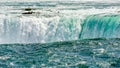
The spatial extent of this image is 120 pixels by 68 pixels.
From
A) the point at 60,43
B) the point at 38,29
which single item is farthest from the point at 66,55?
the point at 38,29

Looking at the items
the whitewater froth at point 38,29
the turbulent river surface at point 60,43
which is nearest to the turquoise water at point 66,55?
the turbulent river surface at point 60,43

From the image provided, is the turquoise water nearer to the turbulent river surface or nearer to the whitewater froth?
the turbulent river surface

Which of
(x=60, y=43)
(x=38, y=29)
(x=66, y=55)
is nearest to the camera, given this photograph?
(x=66, y=55)

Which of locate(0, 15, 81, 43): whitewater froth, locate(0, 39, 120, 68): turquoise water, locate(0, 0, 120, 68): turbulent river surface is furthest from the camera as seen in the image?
locate(0, 15, 81, 43): whitewater froth

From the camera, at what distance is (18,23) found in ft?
144

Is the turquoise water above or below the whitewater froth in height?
above

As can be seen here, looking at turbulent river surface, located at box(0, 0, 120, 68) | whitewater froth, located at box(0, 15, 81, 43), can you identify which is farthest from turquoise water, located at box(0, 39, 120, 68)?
whitewater froth, located at box(0, 15, 81, 43)

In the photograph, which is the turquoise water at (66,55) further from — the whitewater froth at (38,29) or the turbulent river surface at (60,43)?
the whitewater froth at (38,29)

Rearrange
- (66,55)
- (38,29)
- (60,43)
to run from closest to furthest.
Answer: (66,55) < (60,43) < (38,29)

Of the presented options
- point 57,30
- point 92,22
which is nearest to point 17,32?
point 57,30

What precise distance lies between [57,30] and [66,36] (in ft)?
4.64

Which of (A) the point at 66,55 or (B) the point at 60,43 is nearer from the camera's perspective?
(A) the point at 66,55

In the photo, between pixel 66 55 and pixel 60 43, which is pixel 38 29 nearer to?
pixel 60 43

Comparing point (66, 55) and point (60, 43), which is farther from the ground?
point (66, 55)
